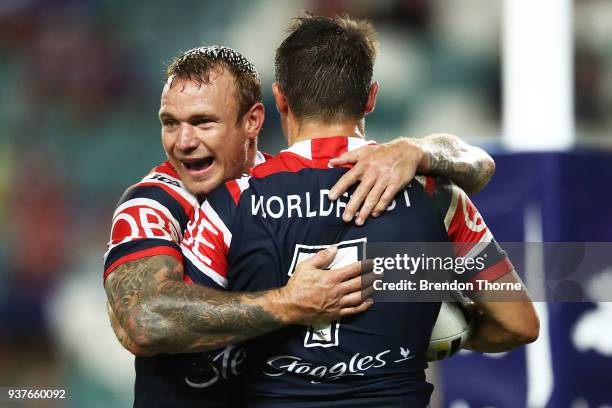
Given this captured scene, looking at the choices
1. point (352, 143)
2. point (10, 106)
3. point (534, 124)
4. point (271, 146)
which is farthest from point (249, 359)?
point (10, 106)

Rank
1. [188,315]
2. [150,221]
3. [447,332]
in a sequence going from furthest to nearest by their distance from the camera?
[447,332] → [150,221] → [188,315]

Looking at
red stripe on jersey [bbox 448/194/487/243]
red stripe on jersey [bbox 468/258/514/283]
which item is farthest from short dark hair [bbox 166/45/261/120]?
red stripe on jersey [bbox 468/258/514/283]

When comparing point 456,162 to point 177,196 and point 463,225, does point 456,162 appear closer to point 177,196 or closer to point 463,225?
point 463,225

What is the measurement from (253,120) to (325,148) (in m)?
0.62

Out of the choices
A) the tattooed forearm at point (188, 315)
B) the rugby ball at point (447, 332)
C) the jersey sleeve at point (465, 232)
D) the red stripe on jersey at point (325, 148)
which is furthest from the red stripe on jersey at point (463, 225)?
the tattooed forearm at point (188, 315)

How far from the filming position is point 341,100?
2146 millimetres

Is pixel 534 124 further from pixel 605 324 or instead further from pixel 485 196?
pixel 605 324

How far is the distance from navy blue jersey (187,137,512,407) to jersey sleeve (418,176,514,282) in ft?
0.15

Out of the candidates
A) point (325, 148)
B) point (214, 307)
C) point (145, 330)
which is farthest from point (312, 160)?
point (145, 330)

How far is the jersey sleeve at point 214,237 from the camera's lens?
2.06 meters

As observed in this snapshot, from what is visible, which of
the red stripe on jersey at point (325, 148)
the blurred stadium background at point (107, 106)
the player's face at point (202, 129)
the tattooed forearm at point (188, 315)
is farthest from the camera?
the blurred stadium background at point (107, 106)

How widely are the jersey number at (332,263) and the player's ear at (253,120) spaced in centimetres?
72

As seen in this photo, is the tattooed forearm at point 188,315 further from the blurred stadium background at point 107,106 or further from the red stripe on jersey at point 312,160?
the blurred stadium background at point 107,106

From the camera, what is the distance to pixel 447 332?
2361 millimetres
